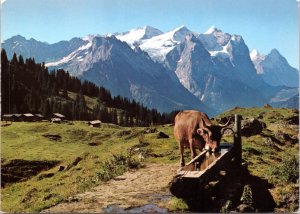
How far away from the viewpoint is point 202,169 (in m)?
23.0

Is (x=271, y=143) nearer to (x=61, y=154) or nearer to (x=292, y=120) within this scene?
(x=61, y=154)

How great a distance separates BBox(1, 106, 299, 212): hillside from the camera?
2217 centimetres

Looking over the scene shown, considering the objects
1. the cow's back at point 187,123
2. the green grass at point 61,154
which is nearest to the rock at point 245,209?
the cow's back at point 187,123

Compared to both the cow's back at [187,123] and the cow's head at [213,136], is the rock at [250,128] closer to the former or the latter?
the cow's back at [187,123]

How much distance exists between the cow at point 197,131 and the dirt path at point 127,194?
2368 mm

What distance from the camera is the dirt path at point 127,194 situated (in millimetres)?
22106

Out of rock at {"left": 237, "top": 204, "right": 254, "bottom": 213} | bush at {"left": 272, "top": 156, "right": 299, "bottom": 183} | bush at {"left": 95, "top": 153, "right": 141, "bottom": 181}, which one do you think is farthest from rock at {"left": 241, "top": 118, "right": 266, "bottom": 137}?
rock at {"left": 237, "top": 204, "right": 254, "bottom": 213}

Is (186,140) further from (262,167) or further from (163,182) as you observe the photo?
(262,167)

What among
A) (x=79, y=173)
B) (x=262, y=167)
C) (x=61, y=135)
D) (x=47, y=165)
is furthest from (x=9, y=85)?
(x=262, y=167)

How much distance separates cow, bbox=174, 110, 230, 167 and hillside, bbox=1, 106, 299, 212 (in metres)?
2.29

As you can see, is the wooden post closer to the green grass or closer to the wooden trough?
the wooden trough

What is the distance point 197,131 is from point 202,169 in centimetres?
244

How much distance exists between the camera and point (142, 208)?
21.4 meters

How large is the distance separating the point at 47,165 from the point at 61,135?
78.4 ft
